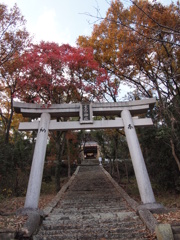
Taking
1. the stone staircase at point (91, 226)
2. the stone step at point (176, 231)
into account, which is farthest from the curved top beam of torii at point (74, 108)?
the stone step at point (176, 231)

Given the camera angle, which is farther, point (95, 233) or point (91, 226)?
point (91, 226)

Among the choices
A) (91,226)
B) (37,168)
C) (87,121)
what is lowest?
(91,226)

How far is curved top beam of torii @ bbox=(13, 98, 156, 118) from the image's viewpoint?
871 centimetres

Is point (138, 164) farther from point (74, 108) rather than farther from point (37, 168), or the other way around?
point (37, 168)

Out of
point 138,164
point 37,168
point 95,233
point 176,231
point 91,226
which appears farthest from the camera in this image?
point 138,164

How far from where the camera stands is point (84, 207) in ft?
26.4

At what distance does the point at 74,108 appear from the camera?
891cm

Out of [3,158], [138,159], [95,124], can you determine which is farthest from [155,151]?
[3,158]

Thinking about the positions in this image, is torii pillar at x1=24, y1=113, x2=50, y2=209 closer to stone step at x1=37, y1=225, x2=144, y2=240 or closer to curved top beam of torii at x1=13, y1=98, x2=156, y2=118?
curved top beam of torii at x1=13, y1=98, x2=156, y2=118

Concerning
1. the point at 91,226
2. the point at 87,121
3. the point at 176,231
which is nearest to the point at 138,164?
the point at 87,121

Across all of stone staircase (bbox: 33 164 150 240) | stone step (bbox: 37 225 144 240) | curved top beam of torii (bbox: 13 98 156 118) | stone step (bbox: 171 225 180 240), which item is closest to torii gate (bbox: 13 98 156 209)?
curved top beam of torii (bbox: 13 98 156 118)

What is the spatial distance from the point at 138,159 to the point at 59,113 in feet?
13.1

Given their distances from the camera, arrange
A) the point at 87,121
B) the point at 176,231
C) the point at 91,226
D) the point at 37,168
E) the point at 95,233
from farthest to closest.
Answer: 1. the point at 87,121
2. the point at 37,168
3. the point at 91,226
4. the point at 95,233
5. the point at 176,231

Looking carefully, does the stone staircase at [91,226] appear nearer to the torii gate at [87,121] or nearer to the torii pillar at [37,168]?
the torii pillar at [37,168]
